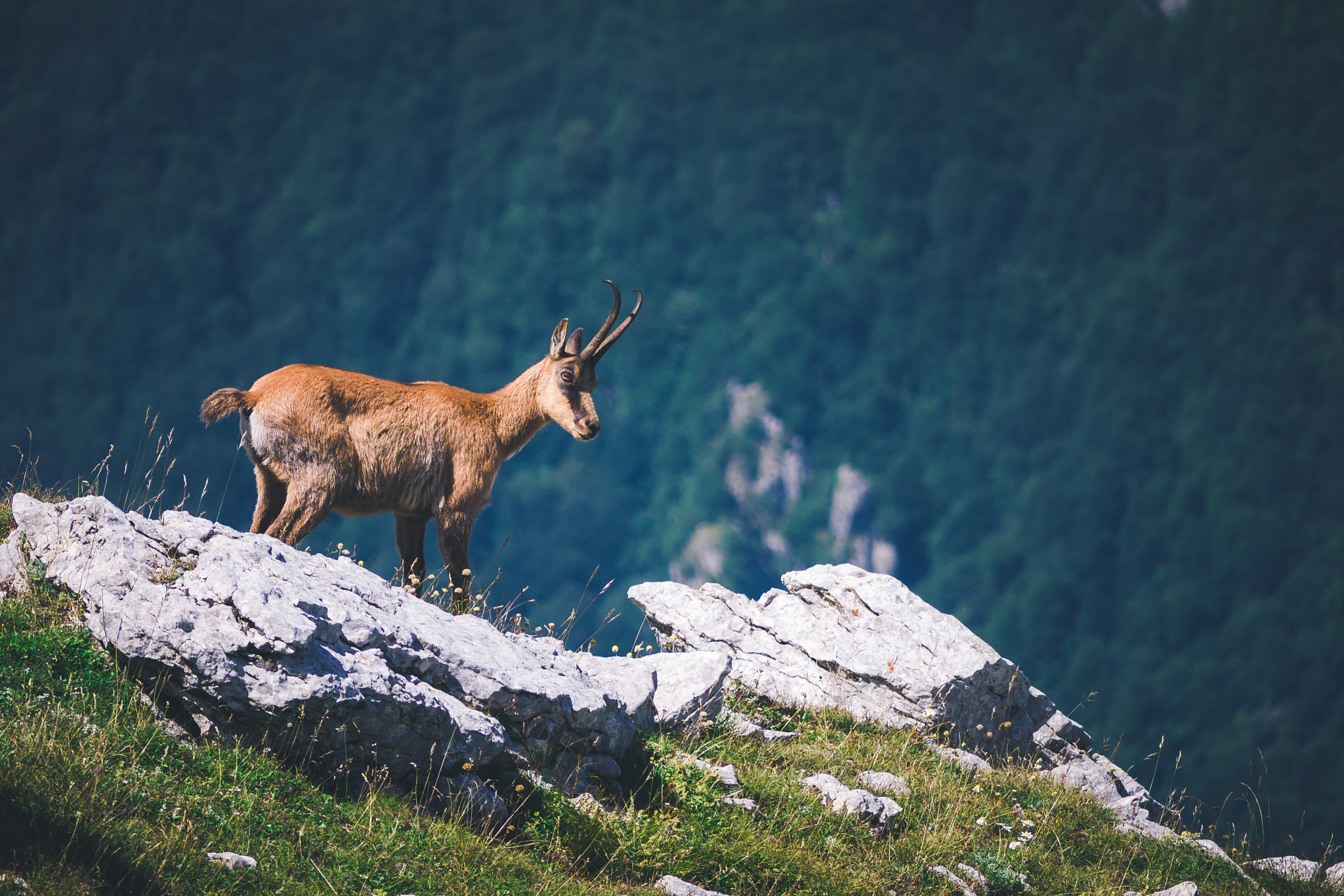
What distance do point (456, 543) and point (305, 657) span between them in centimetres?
453

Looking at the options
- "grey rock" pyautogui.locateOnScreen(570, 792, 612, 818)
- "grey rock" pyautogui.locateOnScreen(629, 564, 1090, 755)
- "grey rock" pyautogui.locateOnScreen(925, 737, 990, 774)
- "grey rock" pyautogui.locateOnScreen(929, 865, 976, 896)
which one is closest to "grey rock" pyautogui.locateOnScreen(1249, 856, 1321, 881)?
"grey rock" pyautogui.locateOnScreen(629, 564, 1090, 755)

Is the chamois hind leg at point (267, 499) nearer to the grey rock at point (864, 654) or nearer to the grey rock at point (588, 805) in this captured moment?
the grey rock at point (864, 654)

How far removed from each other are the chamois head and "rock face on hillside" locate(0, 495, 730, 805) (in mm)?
4229

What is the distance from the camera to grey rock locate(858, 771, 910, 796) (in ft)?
25.4

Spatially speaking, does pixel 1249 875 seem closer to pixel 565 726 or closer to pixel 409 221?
pixel 565 726

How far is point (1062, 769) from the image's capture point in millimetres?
9992

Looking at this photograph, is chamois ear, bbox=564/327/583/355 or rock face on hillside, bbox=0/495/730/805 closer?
rock face on hillside, bbox=0/495/730/805

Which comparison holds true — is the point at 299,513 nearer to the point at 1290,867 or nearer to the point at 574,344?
the point at 574,344

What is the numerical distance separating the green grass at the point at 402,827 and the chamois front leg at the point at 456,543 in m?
2.99

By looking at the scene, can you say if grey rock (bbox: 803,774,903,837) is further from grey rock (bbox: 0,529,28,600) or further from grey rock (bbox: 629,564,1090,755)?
grey rock (bbox: 0,529,28,600)

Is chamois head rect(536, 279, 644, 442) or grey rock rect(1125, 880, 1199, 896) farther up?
chamois head rect(536, 279, 644, 442)

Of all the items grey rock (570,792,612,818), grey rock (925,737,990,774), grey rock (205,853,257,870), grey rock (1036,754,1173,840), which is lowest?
grey rock (205,853,257,870)

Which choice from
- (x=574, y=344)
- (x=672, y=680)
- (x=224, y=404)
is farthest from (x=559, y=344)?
(x=672, y=680)

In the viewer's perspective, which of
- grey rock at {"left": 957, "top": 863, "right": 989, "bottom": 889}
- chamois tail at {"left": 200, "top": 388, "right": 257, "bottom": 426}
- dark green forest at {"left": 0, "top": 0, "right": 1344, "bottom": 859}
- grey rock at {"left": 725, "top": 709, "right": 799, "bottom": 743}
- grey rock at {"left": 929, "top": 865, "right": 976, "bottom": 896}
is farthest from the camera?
dark green forest at {"left": 0, "top": 0, "right": 1344, "bottom": 859}
